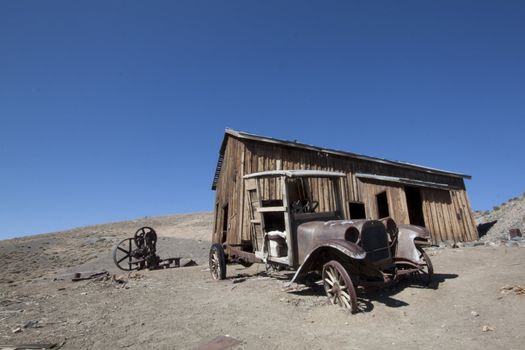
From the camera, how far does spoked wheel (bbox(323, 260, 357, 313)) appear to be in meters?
4.96

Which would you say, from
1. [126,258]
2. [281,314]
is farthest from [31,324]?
[126,258]

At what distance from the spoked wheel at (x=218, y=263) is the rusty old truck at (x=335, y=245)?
785 millimetres

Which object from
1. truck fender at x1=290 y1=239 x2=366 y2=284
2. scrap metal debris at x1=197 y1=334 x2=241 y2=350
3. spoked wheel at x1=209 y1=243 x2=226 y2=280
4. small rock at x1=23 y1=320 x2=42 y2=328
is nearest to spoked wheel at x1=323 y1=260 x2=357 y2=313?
Answer: truck fender at x1=290 y1=239 x2=366 y2=284

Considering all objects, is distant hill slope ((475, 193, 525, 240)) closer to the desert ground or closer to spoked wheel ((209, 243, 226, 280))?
the desert ground

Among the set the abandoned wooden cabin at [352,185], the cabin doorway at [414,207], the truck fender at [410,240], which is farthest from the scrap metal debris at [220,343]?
the cabin doorway at [414,207]

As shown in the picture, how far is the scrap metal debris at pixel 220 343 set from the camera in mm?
4175

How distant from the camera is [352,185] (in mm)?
14594

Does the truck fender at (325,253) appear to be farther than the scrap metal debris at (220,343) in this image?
Yes

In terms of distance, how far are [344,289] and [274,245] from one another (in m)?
2.29

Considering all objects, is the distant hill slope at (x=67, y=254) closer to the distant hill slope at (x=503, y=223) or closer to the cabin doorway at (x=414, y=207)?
the cabin doorway at (x=414, y=207)

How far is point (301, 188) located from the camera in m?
8.38

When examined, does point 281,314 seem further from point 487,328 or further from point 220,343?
point 487,328

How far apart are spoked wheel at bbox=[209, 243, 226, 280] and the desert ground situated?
347mm

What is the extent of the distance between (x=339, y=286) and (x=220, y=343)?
2.05 meters
